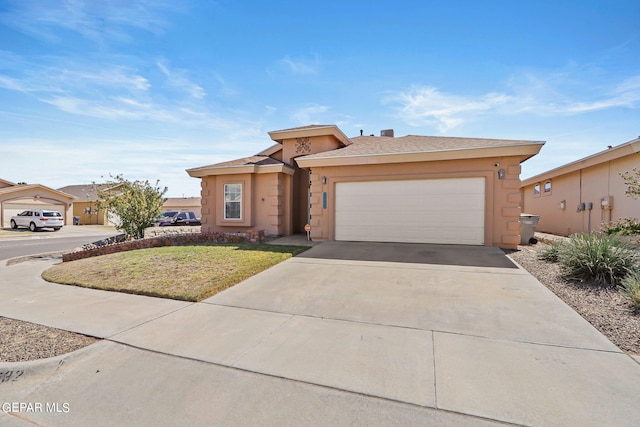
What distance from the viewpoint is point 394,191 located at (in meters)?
10.9

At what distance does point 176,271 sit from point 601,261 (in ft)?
30.1

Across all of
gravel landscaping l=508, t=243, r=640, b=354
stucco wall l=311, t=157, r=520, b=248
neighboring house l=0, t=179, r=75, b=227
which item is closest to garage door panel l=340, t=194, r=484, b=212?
stucco wall l=311, t=157, r=520, b=248

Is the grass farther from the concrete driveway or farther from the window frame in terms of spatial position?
the window frame

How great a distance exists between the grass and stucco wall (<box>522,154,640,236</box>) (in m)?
12.1

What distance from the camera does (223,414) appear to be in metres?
2.47

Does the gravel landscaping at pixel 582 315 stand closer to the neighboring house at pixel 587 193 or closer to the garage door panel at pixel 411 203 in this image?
the garage door panel at pixel 411 203

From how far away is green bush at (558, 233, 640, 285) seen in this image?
18.5ft

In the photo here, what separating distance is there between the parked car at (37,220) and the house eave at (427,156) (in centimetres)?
2548

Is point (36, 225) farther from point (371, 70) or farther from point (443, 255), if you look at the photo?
point (443, 255)

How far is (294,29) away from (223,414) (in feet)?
35.1

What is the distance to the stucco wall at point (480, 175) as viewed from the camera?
31.6 feet

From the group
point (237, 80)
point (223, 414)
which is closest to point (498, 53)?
point (237, 80)

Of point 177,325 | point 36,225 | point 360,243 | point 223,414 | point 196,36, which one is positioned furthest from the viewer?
point 36,225

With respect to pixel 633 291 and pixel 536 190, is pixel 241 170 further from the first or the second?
pixel 536 190
